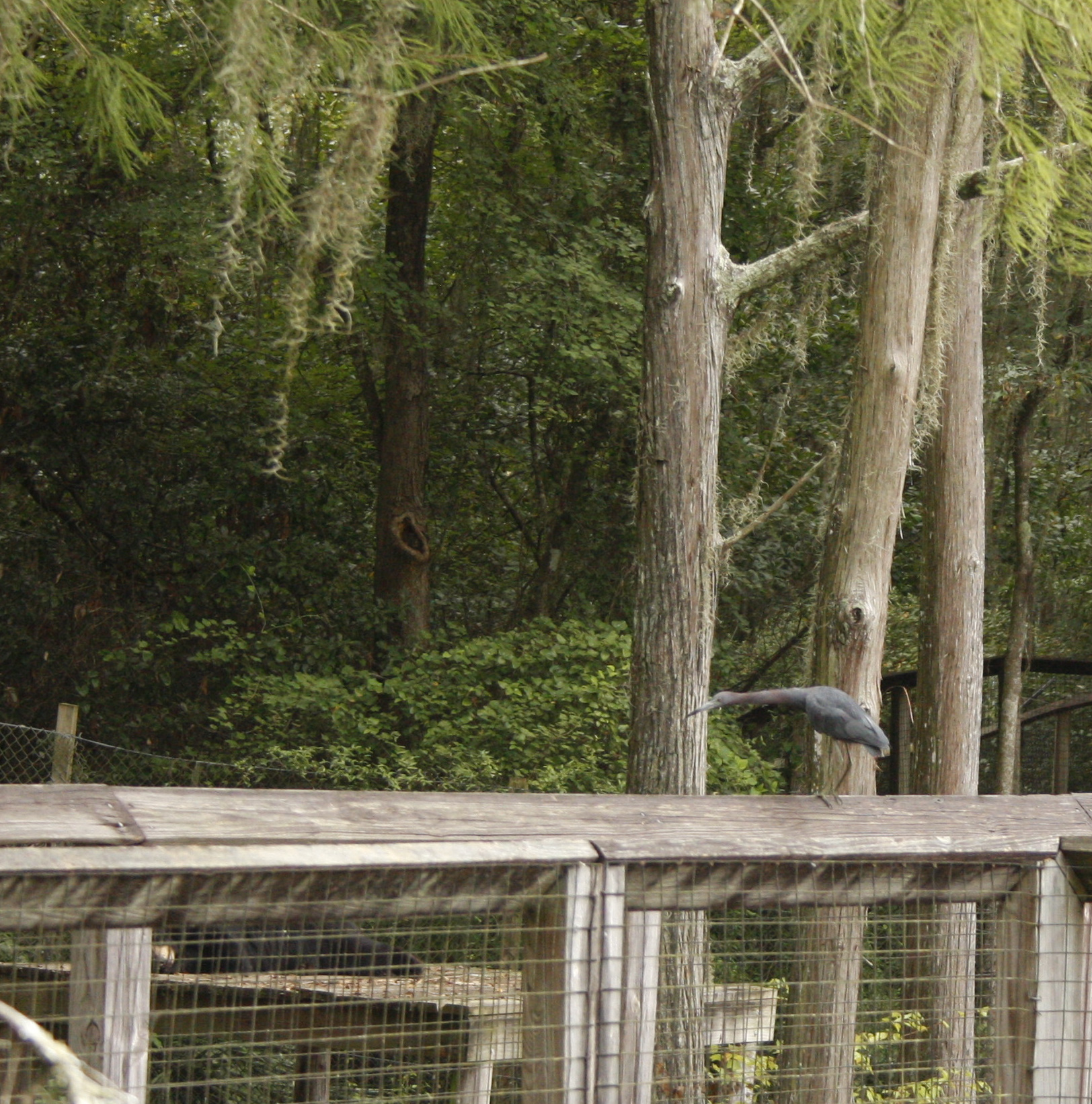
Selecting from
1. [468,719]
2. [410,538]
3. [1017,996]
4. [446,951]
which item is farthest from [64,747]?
[1017,996]

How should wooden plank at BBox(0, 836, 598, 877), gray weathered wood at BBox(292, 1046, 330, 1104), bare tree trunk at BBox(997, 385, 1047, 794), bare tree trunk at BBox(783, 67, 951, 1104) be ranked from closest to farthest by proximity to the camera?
1. wooden plank at BBox(0, 836, 598, 877)
2. gray weathered wood at BBox(292, 1046, 330, 1104)
3. bare tree trunk at BBox(783, 67, 951, 1104)
4. bare tree trunk at BBox(997, 385, 1047, 794)

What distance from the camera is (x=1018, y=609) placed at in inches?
383

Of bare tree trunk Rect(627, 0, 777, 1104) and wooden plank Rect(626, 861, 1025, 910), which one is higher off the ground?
bare tree trunk Rect(627, 0, 777, 1104)

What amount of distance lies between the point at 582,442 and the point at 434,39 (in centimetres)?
561

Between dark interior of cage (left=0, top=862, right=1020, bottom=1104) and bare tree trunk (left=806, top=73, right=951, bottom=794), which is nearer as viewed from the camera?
dark interior of cage (left=0, top=862, right=1020, bottom=1104)

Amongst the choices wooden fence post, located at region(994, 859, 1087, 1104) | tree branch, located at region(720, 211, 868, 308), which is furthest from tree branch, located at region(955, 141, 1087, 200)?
wooden fence post, located at region(994, 859, 1087, 1104)

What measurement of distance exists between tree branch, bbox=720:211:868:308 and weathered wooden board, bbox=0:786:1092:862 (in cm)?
304

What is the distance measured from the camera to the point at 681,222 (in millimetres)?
5234

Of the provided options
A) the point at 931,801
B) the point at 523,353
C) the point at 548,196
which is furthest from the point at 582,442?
the point at 931,801

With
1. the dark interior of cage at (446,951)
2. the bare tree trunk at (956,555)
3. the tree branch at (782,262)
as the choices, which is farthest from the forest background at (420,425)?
the dark interior of cage at (446,951)

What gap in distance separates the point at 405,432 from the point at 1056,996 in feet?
27.6

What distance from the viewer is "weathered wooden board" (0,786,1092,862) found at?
195 cm

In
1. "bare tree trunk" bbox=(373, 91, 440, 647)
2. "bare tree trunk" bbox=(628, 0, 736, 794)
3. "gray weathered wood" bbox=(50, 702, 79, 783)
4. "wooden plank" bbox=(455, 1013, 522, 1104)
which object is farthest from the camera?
"bare tree trunk" bbox=(373, 91, 440, 647)

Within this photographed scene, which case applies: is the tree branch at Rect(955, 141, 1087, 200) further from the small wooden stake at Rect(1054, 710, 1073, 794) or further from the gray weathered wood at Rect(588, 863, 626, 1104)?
the gray weathered wood at Rect(588, 863, 626, 1104)
